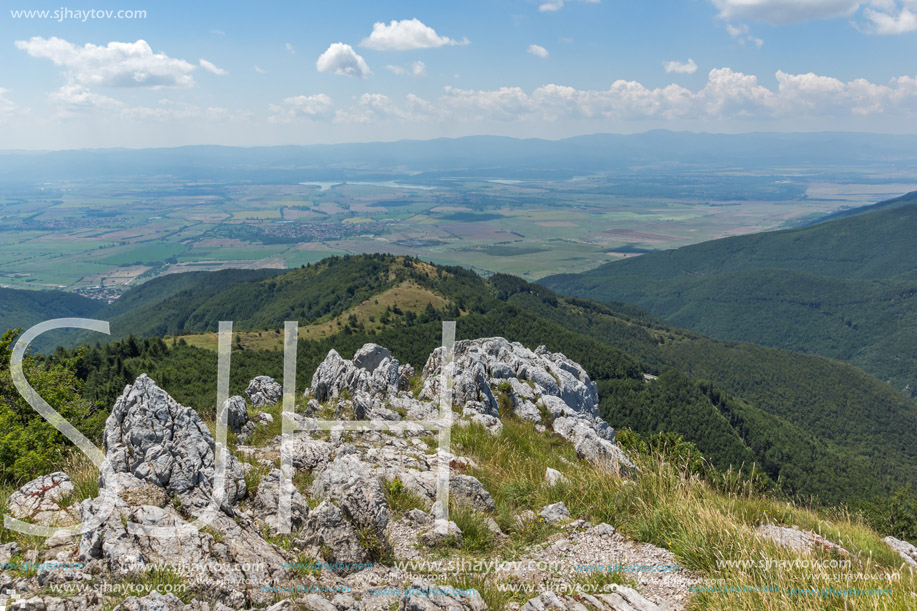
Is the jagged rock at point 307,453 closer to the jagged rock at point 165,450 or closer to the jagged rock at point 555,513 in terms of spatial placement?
the jagged rock at point 165,450

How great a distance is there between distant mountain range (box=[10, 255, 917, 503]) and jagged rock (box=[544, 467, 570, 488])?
34869 mm

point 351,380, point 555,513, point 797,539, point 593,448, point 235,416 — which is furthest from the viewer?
point 351,380

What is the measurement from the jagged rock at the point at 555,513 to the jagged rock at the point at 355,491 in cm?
264

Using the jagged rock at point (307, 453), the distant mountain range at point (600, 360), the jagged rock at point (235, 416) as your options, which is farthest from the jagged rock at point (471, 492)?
the distant mountain range at point (600, 360)

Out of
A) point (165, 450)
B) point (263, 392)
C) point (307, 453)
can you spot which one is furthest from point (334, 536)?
point (263, 392)

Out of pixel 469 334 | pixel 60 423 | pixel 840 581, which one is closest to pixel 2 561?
pixel 60 423

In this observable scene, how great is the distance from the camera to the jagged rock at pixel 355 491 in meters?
7.00

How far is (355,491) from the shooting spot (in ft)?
23.5

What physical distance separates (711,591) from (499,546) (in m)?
2.92

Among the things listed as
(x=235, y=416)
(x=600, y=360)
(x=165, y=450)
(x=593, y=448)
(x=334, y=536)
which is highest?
(x=165, y=450)

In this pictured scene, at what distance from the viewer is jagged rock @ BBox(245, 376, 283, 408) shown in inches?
723

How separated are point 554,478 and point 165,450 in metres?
6.77

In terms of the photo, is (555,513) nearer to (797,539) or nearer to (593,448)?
(797,539)

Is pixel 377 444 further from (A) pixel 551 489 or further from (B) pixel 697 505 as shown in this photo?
(B) pixel 697 505
